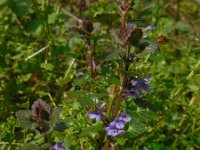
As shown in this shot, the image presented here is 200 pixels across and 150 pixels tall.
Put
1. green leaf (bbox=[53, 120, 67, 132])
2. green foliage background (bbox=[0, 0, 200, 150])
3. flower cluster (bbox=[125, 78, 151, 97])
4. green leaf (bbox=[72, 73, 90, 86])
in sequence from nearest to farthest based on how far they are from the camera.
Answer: green leaf (bbox=[53, 120, 67, 132])
flower cluster (bbox=[125, 78, 151, 97])
green leaf (bbox=[72, 73, 90, 86])
green foliage background (bbox=[0, 0, 200, 150])

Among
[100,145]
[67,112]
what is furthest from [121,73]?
[67,112]

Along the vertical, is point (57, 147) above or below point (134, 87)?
below

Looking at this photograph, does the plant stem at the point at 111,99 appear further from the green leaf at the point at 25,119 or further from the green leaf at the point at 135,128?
the green leaf at the point at 25,119

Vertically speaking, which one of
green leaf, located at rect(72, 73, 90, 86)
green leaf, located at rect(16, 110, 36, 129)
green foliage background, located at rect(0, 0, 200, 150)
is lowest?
green foliage background, located at rect(0, 0, 200, 150)

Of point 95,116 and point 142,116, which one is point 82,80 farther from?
point 142,116

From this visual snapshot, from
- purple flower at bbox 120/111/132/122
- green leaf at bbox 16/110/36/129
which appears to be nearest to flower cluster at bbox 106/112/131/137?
purple flower at bbox 120/111/132/122

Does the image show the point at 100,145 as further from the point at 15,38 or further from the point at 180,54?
the point at 180,54

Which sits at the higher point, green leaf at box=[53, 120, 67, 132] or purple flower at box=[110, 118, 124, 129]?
green leaf at box=[53, 120, 67, 132]

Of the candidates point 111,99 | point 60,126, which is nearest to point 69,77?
point 111,99

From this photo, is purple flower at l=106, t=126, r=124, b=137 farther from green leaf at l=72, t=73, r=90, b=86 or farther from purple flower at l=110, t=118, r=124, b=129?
green leaf at l=72, t=73, r=90, b=86

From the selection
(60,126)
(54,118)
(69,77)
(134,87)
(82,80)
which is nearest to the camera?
(54,118)
